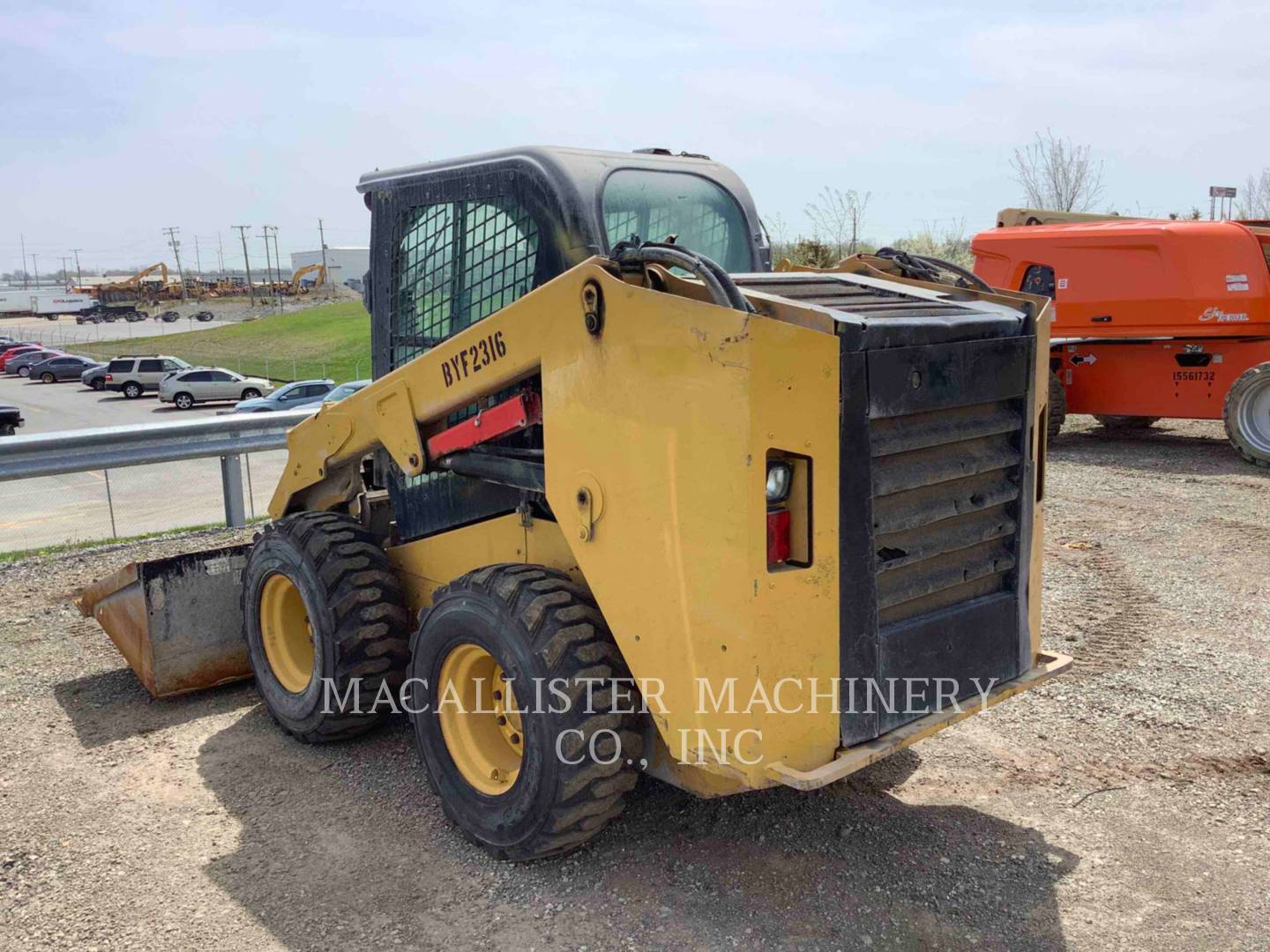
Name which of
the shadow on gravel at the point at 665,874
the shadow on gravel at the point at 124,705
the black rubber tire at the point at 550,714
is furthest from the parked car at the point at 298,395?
the black rubber tire at the point at 550,714

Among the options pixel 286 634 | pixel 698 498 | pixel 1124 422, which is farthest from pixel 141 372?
Result: pixel 698 498

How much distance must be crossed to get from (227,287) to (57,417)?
→ 72084 millimetres

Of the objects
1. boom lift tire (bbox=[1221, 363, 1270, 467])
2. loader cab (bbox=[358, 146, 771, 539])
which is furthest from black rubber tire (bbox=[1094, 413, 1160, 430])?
loader cab (bbox=[358, 146, 771, 539])

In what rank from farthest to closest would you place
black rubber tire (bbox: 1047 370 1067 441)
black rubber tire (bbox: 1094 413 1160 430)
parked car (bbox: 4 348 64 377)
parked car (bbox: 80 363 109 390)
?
1. parked car (bbox: 4 348 64 377)
2. parked car (bbox: 80 363 109 390)
3. black rubber tire (bbox: 1094 413 1160 430)
4. black rubber tire (bbox: 1047 370 1067 441)

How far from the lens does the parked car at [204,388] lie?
36.3 m

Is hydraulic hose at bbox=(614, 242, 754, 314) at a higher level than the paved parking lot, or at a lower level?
higher

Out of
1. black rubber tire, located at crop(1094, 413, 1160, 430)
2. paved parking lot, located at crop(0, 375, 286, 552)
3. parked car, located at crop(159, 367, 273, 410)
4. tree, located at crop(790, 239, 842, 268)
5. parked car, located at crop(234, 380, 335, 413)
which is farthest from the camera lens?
parked car, located at crop(159, 367, 273, 410)

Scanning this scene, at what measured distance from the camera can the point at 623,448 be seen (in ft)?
11.2

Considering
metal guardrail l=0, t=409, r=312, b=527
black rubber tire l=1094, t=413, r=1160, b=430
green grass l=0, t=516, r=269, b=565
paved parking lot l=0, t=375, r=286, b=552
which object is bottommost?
paved parking lot l=0, t=375, r=286, b=552

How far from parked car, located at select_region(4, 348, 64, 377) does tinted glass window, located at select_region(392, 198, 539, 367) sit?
2015 inches

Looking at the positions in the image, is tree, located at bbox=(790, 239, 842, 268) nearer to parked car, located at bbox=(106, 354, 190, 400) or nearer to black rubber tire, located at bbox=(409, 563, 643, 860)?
black rubber tire, located at bbox=(409, 563, 643, 860)

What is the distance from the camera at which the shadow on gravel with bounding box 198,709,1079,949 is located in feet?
11.3

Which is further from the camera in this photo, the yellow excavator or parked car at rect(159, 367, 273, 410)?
the yellow excavator

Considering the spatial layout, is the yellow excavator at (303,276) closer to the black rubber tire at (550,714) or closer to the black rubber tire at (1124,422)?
the black rubber tire at (1124,422)
